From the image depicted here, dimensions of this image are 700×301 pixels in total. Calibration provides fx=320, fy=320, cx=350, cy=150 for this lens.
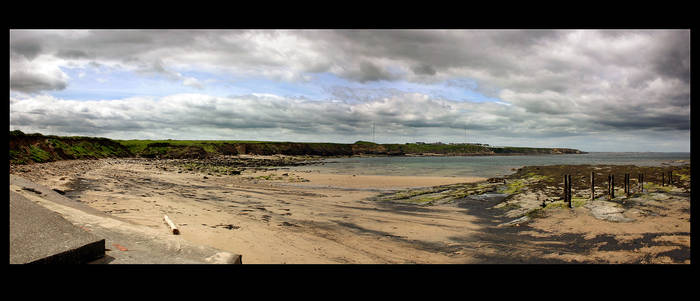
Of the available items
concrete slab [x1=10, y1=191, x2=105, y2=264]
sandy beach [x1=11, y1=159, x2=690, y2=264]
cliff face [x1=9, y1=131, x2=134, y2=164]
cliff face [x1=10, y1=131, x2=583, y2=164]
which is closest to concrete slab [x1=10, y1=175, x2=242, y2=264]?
concrete slab [x1=10, y1=191, x2=105, y2=264]

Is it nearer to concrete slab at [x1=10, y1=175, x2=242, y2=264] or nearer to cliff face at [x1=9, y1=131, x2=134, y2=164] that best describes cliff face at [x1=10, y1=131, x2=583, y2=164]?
cliff face at [x1=9, y1=131, x2=134, y2=164]

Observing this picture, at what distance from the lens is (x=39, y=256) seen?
428cm

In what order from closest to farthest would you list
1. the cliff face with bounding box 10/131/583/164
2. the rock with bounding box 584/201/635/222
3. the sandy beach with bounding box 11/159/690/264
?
the sandy beach with bounding box 11/159/690/264, the rock with bounding box 584/201/635/222, the cliff face with bounding box 10/131/583/164

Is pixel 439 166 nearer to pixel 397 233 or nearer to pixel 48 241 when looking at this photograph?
pixel 397 233

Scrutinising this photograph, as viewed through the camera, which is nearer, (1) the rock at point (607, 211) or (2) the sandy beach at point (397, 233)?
(2) the sandy beach at point (397, 233)

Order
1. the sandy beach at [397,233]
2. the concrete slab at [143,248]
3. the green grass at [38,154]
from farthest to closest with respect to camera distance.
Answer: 1. the green grass at [38,154]
2. the sandy beach at [397,233]
3. the concrete slab at [143,248]

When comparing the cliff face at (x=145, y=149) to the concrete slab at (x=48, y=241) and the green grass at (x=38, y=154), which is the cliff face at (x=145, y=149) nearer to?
the green grass at (x=38, y=154)

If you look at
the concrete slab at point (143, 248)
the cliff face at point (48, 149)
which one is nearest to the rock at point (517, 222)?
the concrete slab at point (143, 248)

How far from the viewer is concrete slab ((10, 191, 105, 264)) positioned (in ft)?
14.1

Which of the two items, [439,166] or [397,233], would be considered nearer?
[397,233]

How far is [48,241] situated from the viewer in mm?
4746

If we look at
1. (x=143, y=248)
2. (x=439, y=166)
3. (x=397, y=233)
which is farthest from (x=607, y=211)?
(x=439, y=166)

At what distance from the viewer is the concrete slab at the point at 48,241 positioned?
14.1ft
